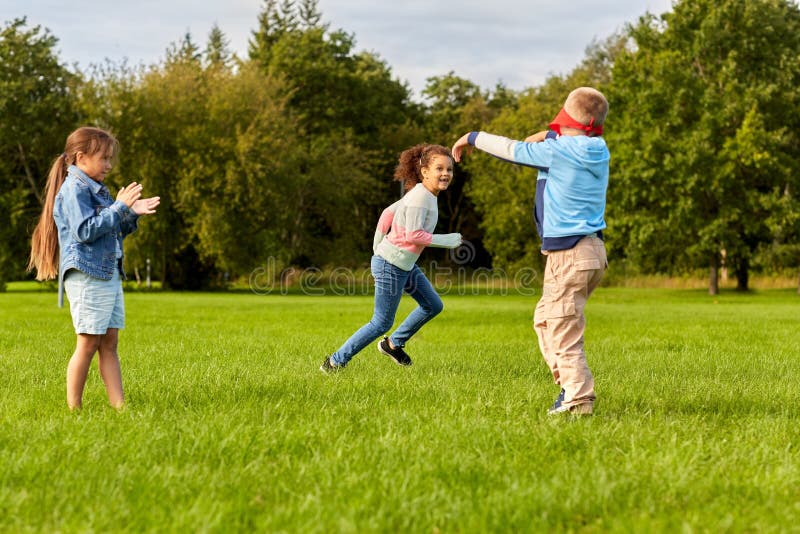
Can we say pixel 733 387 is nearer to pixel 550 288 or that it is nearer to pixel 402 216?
pixel 550 288

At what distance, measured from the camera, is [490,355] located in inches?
379

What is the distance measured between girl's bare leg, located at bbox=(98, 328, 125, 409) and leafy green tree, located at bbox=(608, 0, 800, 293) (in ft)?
105

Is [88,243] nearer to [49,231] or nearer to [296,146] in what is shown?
[49,231]

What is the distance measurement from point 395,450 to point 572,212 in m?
2.09

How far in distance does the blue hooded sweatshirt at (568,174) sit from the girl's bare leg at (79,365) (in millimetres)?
2930

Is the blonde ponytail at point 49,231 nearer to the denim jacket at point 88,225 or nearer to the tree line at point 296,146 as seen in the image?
the denim jacket at point 88,225

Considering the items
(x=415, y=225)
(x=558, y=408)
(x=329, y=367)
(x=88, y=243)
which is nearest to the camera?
(x=88, y=243)

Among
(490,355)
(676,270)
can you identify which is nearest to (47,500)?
(490,355)

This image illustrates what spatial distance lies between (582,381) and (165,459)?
2.73m

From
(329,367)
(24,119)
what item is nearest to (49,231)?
(329,367)

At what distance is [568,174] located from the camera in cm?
551

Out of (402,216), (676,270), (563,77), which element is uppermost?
(563,77)

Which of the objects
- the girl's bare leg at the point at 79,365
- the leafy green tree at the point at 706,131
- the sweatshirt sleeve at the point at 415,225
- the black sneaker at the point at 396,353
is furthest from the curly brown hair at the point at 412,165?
the leafy green tree at the point at 706,131

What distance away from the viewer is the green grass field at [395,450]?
346 cm
